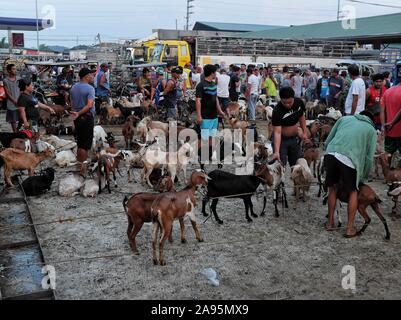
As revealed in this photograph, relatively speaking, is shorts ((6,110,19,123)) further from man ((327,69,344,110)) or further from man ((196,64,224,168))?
man ((327,69,344,110))

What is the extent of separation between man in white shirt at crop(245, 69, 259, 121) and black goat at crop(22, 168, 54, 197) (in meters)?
7.95

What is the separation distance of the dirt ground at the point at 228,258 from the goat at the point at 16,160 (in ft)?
3.80

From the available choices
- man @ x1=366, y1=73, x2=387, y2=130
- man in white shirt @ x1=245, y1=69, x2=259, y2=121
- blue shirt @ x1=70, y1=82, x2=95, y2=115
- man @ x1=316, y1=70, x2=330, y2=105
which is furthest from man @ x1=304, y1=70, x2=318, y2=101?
blue shirt @ x1=70, y1=82, x2=95, y2=115

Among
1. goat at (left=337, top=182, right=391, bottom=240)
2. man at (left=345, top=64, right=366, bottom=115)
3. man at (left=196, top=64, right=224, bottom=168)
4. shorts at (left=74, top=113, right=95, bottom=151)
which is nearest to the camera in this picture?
goat at (left=337, top=182, right=391, bottom=240)

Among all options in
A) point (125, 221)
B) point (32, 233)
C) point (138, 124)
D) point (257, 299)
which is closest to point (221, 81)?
point (138, 124)

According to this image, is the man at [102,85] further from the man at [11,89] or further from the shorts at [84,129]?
the shorts at [84,129]

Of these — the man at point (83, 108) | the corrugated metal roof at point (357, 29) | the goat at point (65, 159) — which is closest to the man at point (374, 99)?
the man at point (83, 108)

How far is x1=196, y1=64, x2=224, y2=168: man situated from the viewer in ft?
24.2

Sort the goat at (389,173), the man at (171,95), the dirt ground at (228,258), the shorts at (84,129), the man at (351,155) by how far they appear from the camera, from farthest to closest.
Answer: the man at (171,95) < the shorts at (84,129) < the goat at (389,173) < the man at (351,155) < the dirt ground at (228,258)

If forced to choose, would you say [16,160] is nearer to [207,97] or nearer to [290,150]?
[207,97]

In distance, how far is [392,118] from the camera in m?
7.00

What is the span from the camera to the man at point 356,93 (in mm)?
7875

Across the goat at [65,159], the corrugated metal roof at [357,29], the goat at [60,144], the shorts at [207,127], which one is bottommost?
the goat at [65,159]

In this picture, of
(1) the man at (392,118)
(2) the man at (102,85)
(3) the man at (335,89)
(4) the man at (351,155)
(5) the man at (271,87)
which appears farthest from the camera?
(5) the man at (271,87)
